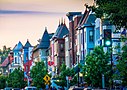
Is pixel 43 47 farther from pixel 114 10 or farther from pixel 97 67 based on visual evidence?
pixel 114 10

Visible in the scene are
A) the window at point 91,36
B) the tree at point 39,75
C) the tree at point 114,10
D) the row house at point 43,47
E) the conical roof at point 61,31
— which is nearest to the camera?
the tree at point 114,10

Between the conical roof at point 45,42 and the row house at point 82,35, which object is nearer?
the row house at point 82,35

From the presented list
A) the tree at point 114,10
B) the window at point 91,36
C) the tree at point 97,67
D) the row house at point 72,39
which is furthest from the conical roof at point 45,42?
the tree at point 114,10

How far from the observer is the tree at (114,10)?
36.2 metres

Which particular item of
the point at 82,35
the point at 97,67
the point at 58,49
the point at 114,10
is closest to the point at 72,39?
the point at 82,35

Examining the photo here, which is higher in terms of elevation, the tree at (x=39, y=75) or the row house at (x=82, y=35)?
the row house at (x=82, y=35)

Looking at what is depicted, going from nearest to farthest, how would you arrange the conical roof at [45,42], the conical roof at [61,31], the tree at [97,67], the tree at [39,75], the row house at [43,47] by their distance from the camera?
1. the tree at [97,67]
2. the tree at [39,75]
3. the conical roof at [61,31]
4. the row house at [43,47]
5. the conical roof at [45,42]

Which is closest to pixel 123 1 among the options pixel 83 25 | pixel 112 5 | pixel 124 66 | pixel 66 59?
pixel 112 5

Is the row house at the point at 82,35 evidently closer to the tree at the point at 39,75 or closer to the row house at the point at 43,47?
the tree at the point at 39,75

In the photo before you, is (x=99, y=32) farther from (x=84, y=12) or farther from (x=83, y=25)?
(x=84, y=12)

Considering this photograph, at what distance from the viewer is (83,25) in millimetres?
103250

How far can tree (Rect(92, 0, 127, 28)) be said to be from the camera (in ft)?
119

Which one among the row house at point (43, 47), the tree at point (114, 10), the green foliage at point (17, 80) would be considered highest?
the row house at point (43, 47)

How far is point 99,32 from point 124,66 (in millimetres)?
43293
